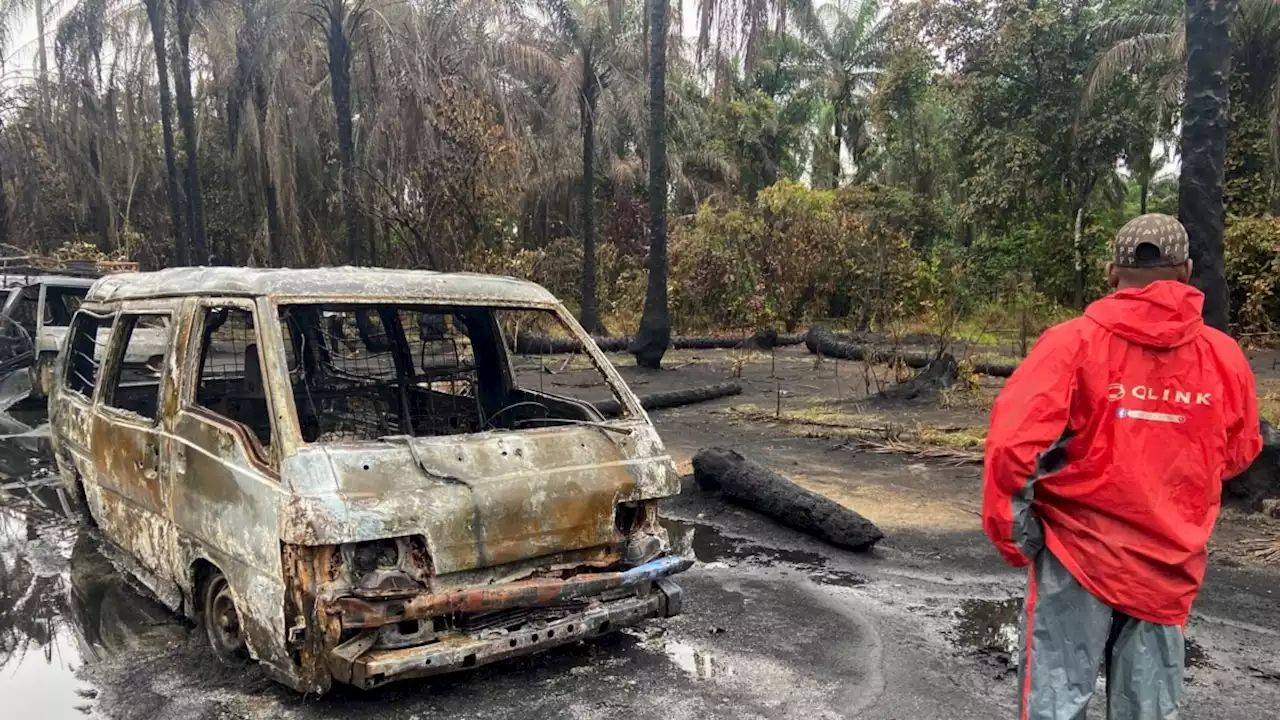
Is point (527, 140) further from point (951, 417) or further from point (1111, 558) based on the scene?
point (1111, 558)

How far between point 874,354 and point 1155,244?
11315mm

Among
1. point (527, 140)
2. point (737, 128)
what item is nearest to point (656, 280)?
point (527, 140)

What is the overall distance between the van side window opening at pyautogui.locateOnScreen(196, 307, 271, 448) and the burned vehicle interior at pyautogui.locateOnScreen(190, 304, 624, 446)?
0.01 meters

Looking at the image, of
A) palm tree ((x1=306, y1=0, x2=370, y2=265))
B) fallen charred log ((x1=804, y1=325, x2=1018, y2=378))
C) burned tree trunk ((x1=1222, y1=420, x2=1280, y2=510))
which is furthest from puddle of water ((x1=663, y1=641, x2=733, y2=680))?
palm tree ((x1=306, y1=0, x2=370, y2=265))

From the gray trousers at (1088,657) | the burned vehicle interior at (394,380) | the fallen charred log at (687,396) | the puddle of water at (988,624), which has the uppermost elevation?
the burned vehicle interior at (394,380)

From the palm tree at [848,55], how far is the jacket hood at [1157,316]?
33.9 metres

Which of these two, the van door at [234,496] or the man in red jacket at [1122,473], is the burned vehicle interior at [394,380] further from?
the man in red jacket at [1122,473]

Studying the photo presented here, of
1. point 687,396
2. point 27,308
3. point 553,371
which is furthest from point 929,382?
point 27,308

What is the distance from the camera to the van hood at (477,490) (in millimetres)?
3377

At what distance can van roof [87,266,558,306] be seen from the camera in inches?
161

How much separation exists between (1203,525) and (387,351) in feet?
14.6

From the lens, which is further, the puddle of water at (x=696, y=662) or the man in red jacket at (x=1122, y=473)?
the puddle of water at (x=696, y=662)

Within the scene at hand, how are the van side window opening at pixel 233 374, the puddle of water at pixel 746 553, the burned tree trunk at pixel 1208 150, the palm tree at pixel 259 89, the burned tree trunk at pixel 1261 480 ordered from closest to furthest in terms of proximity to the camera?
the van side window opening at pixel 233 374
the puddle of water at pixel 746 553
the burned tree trunk at pixel 1261 480
the burned tree trunk at pixel 1208 150
the palm tree at pixel 259 89

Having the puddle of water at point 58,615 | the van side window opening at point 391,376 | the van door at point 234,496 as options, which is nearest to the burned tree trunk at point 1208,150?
the van side window opening at point 391,376
